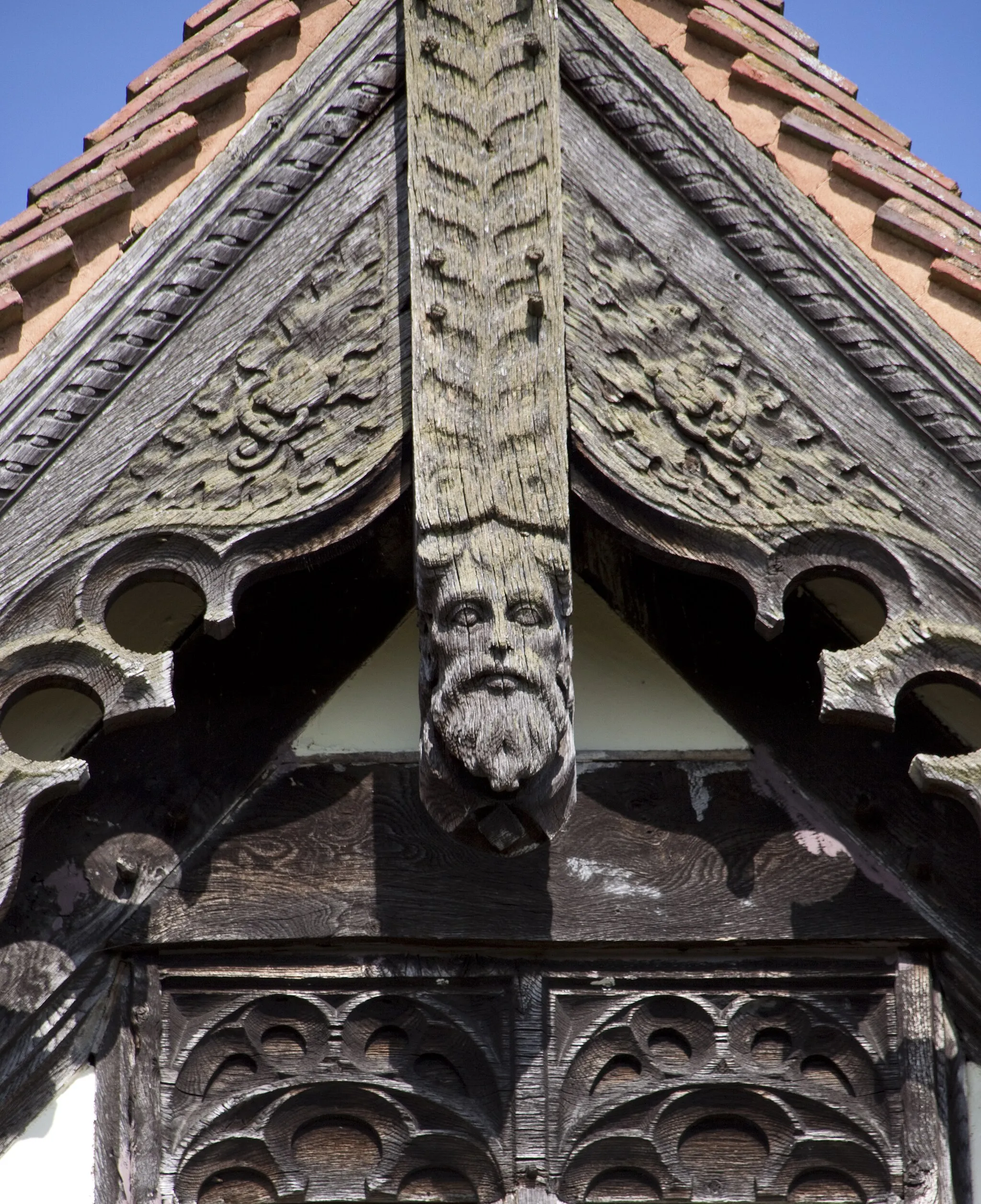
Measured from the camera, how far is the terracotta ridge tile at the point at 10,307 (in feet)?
10.5

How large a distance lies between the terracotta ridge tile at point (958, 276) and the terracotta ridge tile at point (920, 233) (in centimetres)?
1

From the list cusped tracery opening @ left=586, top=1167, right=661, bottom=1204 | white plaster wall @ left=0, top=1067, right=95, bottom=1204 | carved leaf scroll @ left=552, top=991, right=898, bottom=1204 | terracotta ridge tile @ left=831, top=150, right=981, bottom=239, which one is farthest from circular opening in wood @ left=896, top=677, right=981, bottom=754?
white plaster wall @ left=0, top=1067, right=95, bottom=1204

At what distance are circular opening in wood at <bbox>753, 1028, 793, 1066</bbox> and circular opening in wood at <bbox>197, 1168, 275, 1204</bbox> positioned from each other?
1.00 metres

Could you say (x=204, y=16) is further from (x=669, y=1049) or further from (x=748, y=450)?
(x=669, y=1049)

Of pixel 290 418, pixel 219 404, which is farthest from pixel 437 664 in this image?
pixel 219 404

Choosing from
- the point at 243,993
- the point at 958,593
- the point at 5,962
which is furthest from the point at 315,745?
the point at 958,593

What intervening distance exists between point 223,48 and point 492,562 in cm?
136

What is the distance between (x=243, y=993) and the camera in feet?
11.1

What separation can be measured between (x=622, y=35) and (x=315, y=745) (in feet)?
5.35

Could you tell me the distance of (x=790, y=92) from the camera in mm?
3479

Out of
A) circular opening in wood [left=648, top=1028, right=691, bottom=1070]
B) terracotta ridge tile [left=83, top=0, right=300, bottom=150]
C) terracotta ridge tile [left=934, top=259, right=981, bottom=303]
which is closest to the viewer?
terracotta ridge tile [left=934, top=259, right=981, bottom=303]

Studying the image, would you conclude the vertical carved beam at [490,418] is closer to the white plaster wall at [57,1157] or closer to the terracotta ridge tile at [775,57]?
the terracotta ridge tile at [775,57]

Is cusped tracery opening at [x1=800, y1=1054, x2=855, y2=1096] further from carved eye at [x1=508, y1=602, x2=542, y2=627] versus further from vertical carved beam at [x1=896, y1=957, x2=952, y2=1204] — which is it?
carved eye at [x1=508, y1=602, x2=542, y2=627]

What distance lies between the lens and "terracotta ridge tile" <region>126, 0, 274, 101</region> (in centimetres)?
362
